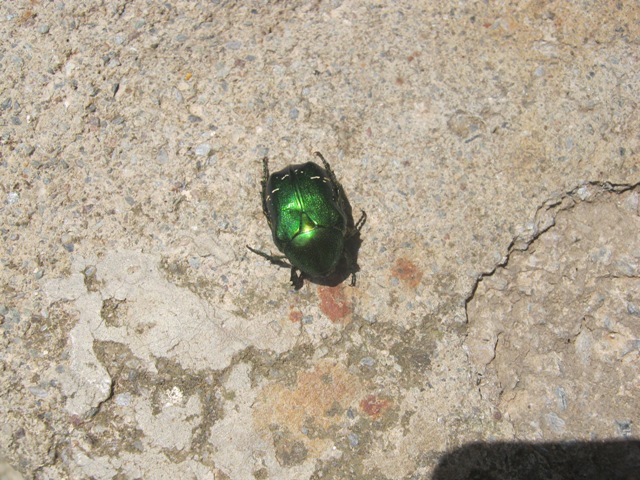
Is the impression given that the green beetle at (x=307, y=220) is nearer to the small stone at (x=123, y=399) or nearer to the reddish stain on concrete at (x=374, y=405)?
the reddish stain on concrete at (x=374, y=405)

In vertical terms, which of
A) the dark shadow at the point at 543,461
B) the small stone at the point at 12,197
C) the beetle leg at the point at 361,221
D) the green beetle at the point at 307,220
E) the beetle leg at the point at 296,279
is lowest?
the dark shadow at the point at 543,461

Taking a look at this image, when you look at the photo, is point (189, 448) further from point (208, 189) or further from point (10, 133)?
point (10, 133)

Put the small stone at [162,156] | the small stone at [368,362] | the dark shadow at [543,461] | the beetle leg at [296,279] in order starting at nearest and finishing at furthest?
the dark shadow at [543,461] < the small stone at [368,362] < the beetle leg at [296,279] < the small stone at [162,156]

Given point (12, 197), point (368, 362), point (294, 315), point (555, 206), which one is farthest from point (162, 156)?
point (555, 206)

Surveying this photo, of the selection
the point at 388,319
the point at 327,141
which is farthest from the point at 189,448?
the point at 327,141

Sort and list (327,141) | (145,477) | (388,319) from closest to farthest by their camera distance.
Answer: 1. (145,477)
2. (388,319)
3. (327,141)

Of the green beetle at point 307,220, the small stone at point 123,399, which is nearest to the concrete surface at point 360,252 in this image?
the small stone at point 123,399
